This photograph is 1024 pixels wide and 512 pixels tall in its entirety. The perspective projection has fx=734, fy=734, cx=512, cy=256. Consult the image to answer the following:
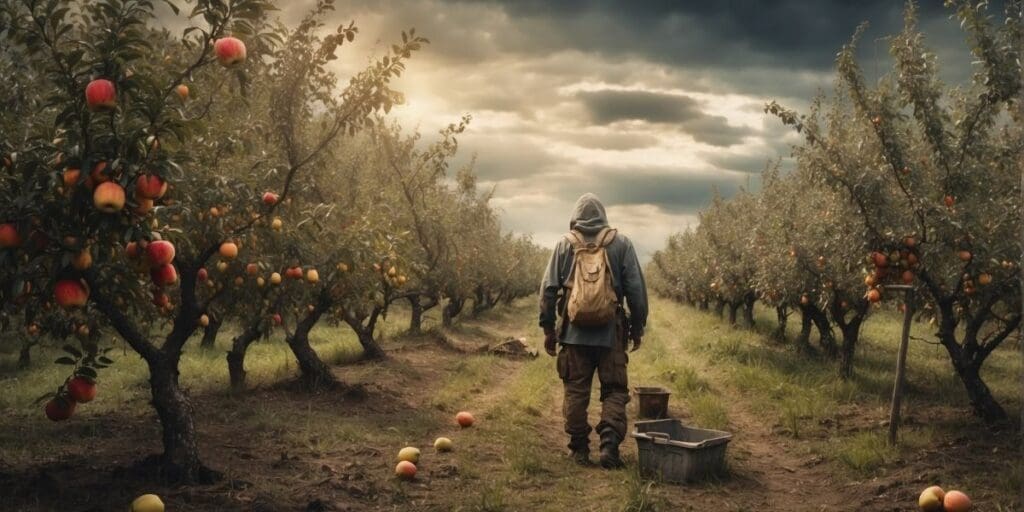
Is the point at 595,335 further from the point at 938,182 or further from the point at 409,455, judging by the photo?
the point at 938,182

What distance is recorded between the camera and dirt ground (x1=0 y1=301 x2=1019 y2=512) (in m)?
5.78

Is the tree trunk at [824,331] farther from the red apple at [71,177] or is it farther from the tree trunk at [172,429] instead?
the red apple at [71,177]

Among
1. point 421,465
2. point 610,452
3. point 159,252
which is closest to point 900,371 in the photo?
point 610,452

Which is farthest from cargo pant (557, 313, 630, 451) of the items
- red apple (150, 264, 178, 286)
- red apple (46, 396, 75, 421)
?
red apple (46, 396, 75, 421)

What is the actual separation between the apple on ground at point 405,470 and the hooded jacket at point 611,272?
2027mm

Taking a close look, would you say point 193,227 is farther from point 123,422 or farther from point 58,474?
point 123,422

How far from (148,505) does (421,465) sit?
282 centimetres

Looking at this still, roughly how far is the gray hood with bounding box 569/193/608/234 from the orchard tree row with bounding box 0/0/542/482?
2139mm

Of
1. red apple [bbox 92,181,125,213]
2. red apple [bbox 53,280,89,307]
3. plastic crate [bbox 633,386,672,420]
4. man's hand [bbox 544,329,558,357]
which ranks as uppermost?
red apple [bbox 92,181,125,213]

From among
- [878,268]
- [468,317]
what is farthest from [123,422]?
[468,317]

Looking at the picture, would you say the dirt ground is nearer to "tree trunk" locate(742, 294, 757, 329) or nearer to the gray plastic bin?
the gray plastic bin

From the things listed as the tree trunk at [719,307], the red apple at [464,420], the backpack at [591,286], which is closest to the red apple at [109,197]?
the backpack at [591,286]

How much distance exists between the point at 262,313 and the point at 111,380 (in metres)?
4.86

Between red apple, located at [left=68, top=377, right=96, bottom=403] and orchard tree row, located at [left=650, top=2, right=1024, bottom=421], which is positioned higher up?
orchard tree row, located at [left=650, top=2, right=1024, bottom=421]
